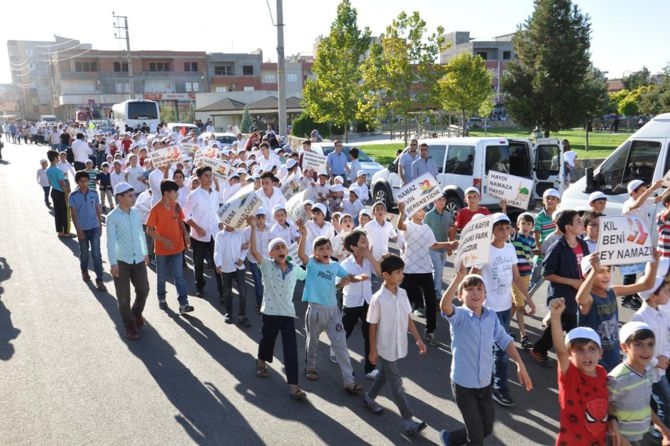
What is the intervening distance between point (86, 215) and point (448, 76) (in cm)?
3031

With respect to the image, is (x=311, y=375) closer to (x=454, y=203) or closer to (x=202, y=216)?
(x=202, y=216)

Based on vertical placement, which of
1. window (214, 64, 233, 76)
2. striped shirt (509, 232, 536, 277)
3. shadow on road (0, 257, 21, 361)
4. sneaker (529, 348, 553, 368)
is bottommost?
shadow on road (0, 257, 21, 361)

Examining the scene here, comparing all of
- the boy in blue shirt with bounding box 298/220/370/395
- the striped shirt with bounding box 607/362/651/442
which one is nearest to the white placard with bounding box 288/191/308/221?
the boy in blue shirt with bounding box 298/220/370/395

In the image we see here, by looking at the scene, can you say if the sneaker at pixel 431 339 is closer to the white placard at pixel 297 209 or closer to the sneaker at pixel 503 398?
the sneaker at pixel 503 398

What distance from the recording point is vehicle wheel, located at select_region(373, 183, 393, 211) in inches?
609

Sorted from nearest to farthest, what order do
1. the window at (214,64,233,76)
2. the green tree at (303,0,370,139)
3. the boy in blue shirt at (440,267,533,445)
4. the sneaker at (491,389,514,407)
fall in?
the boy in blue shirt at (440,267,533,445)
the sneaker at (491,389,514,407)
the green tree at (303,0,370,139)
the window at (214,64,233,76)

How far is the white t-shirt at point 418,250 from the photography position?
705 centimetres

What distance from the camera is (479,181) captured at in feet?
42.9

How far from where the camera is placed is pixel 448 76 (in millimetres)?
36406

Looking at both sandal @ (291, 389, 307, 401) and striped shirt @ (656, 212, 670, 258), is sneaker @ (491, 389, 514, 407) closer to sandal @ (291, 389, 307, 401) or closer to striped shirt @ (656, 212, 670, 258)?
sandal @ (291, 389, 307, 401)

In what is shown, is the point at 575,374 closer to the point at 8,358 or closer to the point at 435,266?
the point at 435,266

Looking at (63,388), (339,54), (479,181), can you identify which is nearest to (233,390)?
(63,388)

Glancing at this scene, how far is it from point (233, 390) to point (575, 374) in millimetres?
3432

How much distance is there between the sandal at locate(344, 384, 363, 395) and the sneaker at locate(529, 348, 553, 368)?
2.09m
